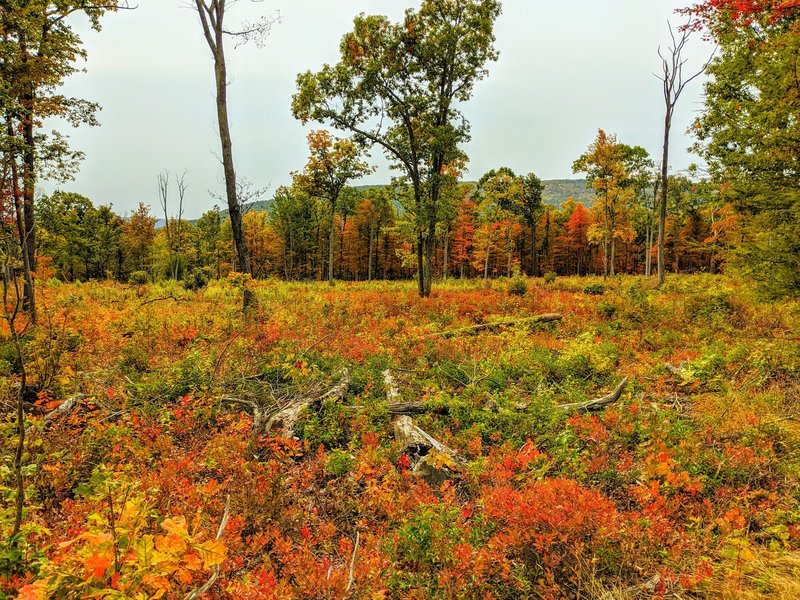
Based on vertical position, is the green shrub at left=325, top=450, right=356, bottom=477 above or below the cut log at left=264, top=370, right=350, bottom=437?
below

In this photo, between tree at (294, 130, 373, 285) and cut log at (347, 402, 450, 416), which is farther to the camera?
tree at (294, 130, 373, 285)

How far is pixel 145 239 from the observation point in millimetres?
44000

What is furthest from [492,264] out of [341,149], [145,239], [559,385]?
[559,385]

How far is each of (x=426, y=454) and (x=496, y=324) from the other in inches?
287

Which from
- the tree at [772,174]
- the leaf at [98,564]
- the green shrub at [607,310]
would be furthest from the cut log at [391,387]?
the green shrub at [607,310]

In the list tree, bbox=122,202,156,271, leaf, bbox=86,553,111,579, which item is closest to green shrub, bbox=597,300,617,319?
leaf, bbox=86,553,111,579

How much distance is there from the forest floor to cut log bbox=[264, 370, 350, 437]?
0.04m

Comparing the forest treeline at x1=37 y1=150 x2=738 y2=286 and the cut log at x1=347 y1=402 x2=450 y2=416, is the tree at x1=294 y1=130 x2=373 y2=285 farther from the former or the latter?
the cut log at x1=347 y1=402 x2=450 y2=416

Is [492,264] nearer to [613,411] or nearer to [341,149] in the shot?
[341,149]

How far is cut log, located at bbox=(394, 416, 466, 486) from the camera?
4527 mm

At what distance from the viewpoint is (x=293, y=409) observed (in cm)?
609

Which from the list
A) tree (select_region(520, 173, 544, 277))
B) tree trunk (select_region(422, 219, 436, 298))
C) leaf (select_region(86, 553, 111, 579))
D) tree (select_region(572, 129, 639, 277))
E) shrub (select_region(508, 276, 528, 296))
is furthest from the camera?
tree (select_region(520, 173, 544, 277))

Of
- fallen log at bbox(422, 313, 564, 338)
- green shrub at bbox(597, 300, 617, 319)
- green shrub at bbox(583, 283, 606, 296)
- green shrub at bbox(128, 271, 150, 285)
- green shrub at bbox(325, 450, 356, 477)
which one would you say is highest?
green shrub at bbox(128, 271, 150, 285)

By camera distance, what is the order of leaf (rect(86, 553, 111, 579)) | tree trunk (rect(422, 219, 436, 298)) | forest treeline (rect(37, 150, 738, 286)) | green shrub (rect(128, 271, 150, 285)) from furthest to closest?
1. forest treeline (rect(37, 150, 738, 286))
2. green shrub (rect(128, 271, 150, 285))
3. tree trunk (rect(422, 219, 436, 298))
4. leaf (rect(86, 553, 111, 579))
